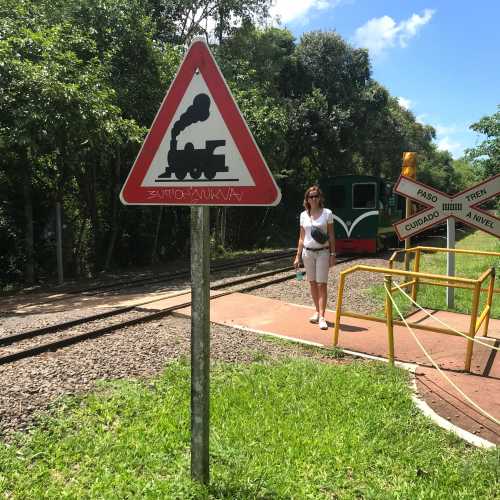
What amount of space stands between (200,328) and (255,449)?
1.13 m

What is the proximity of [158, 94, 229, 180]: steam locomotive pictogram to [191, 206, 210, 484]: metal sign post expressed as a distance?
194mm

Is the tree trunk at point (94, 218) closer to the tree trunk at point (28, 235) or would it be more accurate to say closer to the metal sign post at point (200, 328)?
the tree trunk at point (28, 235)

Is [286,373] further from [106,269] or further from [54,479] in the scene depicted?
[106,269]

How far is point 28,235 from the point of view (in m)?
12.2

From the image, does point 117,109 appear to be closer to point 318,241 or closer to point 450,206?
point 318,241

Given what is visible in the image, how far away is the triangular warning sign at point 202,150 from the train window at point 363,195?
46.6 feet

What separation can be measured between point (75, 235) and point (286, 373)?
1152 centimetres

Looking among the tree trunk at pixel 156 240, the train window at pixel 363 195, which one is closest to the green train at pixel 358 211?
the train window at pixel 363 195

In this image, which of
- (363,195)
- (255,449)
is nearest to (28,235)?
(363,195)

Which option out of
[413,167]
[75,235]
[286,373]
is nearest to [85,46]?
[75,235]

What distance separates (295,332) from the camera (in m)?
6.46

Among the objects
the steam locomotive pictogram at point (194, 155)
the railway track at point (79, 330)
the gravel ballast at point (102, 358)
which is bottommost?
the railway track at point (79, 330)

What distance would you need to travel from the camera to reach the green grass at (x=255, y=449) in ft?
9.34

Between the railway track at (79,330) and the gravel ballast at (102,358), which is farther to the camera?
the railway track at (79,330)
